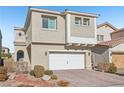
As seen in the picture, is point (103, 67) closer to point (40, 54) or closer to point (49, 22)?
point (40, 54)

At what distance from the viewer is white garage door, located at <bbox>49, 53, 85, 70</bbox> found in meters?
20.7

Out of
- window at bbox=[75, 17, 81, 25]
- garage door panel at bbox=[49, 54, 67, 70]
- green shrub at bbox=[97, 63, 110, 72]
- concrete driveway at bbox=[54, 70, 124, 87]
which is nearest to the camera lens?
concrete driveway at bbox=[54, 70, 124, 87]

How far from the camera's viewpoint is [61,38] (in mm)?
21219

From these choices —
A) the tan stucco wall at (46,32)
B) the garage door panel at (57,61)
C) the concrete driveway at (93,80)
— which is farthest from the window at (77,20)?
the concrete driveway at (93,80)

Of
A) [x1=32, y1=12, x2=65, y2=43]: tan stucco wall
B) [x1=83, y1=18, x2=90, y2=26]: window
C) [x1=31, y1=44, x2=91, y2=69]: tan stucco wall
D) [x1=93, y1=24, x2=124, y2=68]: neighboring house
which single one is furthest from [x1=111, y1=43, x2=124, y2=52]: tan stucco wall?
[x1=31, y1=44, x2=91, y2=69]: tan stucco wall

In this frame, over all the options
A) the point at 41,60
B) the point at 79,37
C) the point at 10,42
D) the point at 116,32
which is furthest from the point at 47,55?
the point at 116,32

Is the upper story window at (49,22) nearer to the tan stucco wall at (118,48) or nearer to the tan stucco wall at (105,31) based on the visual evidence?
the tan stucco wall at (118,48)

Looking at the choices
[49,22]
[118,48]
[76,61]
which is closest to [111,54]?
[118,48]

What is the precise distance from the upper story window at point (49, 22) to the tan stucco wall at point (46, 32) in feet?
1.34

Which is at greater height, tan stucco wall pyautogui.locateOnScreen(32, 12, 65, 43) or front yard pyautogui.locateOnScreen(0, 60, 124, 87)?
tan stucco wall pyautogui.locateOnScreen(32, 12, 65, 43)

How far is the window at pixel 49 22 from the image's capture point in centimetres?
2047

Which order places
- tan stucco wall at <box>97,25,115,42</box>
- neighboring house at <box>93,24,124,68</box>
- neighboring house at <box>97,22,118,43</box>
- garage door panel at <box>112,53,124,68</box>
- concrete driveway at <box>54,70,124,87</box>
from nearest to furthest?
concrete driveway at <box>54,70,124,87</box>
neighboring house at <box>93,24,124,68</box>
garage door panel at <box>112,53,124,68</box>
neighboring house at <box>97,22,118,43</box>
tan stucco wall at <box>97,25,115,42</box>

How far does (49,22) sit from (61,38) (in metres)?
2.22

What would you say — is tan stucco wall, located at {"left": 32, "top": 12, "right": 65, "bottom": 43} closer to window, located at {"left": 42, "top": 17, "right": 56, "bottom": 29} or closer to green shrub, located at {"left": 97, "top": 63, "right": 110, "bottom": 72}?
window, located at {"left": 42, "top": 17, "right": 56, "bottom": 29}
